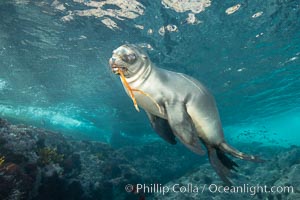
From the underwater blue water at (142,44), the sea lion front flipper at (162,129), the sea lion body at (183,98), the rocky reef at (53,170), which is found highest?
the underwater blue water at (142,44)

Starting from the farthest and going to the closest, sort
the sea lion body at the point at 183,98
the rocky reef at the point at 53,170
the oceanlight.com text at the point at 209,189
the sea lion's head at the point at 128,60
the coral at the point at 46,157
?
the oceanlight.com text at the point at 209,189
the coral at the point at 46,157
the rocky reef at the point at 53,170
the sea lion body at the point at 183,98
the sea lion's head at the point at 128,60

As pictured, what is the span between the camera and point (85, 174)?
10969 millimetres

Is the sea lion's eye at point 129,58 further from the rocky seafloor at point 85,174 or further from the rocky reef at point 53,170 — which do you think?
the rocky reef at point 53,170

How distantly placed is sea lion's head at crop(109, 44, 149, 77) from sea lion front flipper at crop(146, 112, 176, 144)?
130 centimetres

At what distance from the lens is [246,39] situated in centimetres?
1555

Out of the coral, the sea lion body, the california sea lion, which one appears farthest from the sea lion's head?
the coral

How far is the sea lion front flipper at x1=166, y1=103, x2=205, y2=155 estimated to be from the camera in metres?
3.98

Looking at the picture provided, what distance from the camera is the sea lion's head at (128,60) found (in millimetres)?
3836

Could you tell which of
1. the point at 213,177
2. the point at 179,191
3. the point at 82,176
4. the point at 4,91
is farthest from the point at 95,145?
the point at 4,91

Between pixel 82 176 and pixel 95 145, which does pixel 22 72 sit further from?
pixel 82 176

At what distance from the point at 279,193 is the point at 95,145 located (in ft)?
36.0

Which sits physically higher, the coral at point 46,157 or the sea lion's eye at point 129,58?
the sea lion's eye at point 129,58

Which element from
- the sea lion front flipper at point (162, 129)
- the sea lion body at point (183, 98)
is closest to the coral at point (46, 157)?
the sea lion front flipper at point (162, 129)

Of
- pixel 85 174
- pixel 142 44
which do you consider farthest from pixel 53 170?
pixel 142 44
